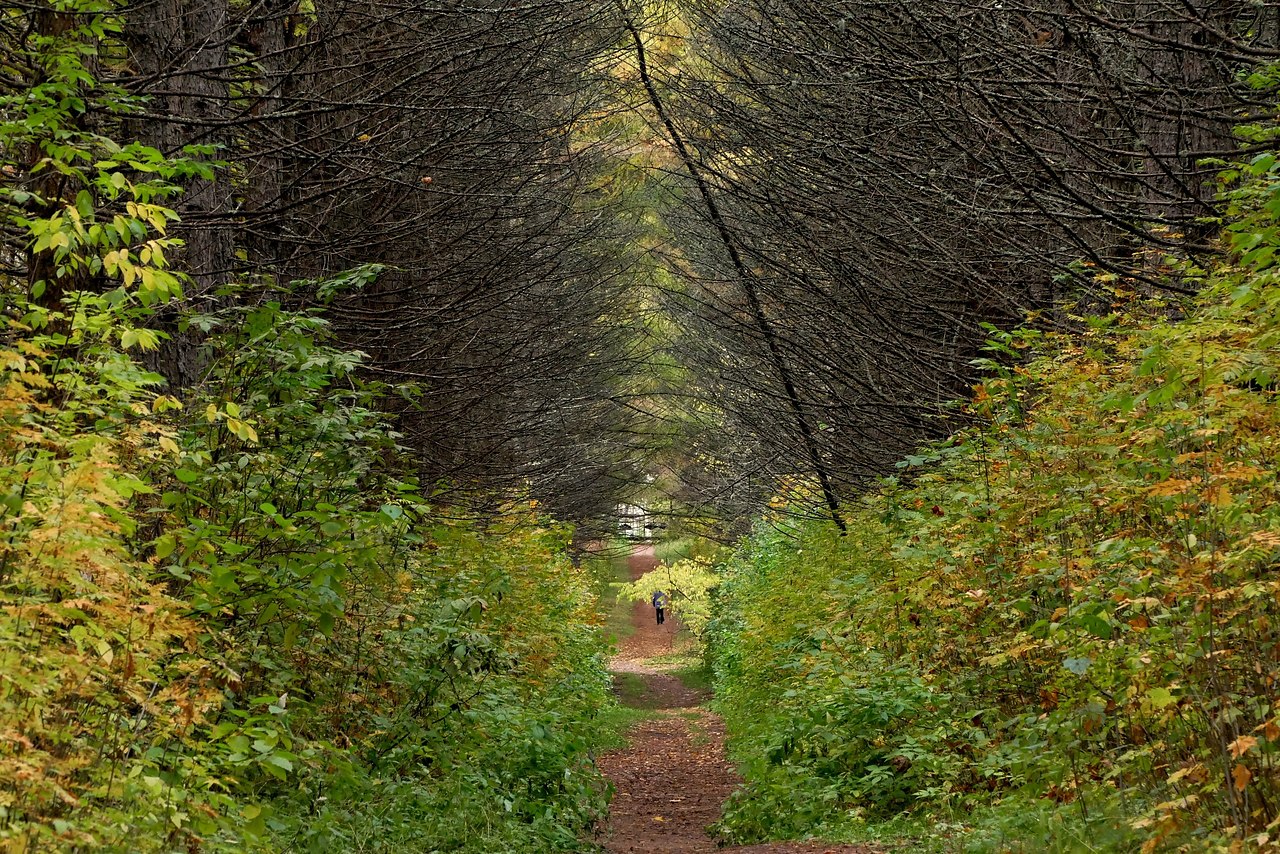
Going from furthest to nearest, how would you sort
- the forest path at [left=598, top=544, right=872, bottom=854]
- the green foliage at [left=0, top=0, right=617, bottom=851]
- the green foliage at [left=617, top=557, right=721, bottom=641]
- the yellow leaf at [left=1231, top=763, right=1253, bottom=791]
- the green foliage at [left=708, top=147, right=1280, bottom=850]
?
the green foliage at [left=617, top=557, right=721, bottom=641] < the forest path at [left=598, top=544, right=872, bottom=854] < the green foliage at [left=708, top=147, right=1280, bottom=850] < the green foliage at [left=0, top=0, right=617, bottom=851] < the yellow leaf at [left=1231, top=763, right=1253, bottom=791]

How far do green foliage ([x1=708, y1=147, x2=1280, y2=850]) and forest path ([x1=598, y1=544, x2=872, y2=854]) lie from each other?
2.15 feet

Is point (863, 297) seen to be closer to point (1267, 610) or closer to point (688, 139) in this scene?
point (688, 139)

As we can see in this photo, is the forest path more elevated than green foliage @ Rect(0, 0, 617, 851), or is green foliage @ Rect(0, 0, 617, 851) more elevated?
green foliage @ Rect(0, 0, 617, 851)

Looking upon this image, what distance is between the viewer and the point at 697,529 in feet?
108

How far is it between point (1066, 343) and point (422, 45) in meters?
5.44

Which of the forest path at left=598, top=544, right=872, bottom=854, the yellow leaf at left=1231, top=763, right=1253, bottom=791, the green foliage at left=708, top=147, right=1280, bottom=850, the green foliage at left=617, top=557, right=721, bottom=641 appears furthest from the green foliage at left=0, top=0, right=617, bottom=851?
the green foliage at left=617, top=557, right=721, bottom=641

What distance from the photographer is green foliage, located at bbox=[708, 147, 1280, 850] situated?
442 cm

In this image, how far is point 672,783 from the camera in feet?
47.9

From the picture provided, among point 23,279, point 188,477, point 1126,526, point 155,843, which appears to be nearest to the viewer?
point 155,843

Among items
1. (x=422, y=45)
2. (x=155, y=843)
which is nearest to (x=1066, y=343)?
(x=422, y=45)

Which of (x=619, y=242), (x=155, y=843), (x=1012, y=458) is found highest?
(x=619, y=242)

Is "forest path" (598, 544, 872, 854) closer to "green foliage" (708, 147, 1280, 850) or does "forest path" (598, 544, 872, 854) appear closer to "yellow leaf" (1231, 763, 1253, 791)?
"green foliage" (708, 147, 1280, 850)

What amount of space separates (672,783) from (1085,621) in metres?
10.6

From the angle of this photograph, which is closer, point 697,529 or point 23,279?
point 23,279
